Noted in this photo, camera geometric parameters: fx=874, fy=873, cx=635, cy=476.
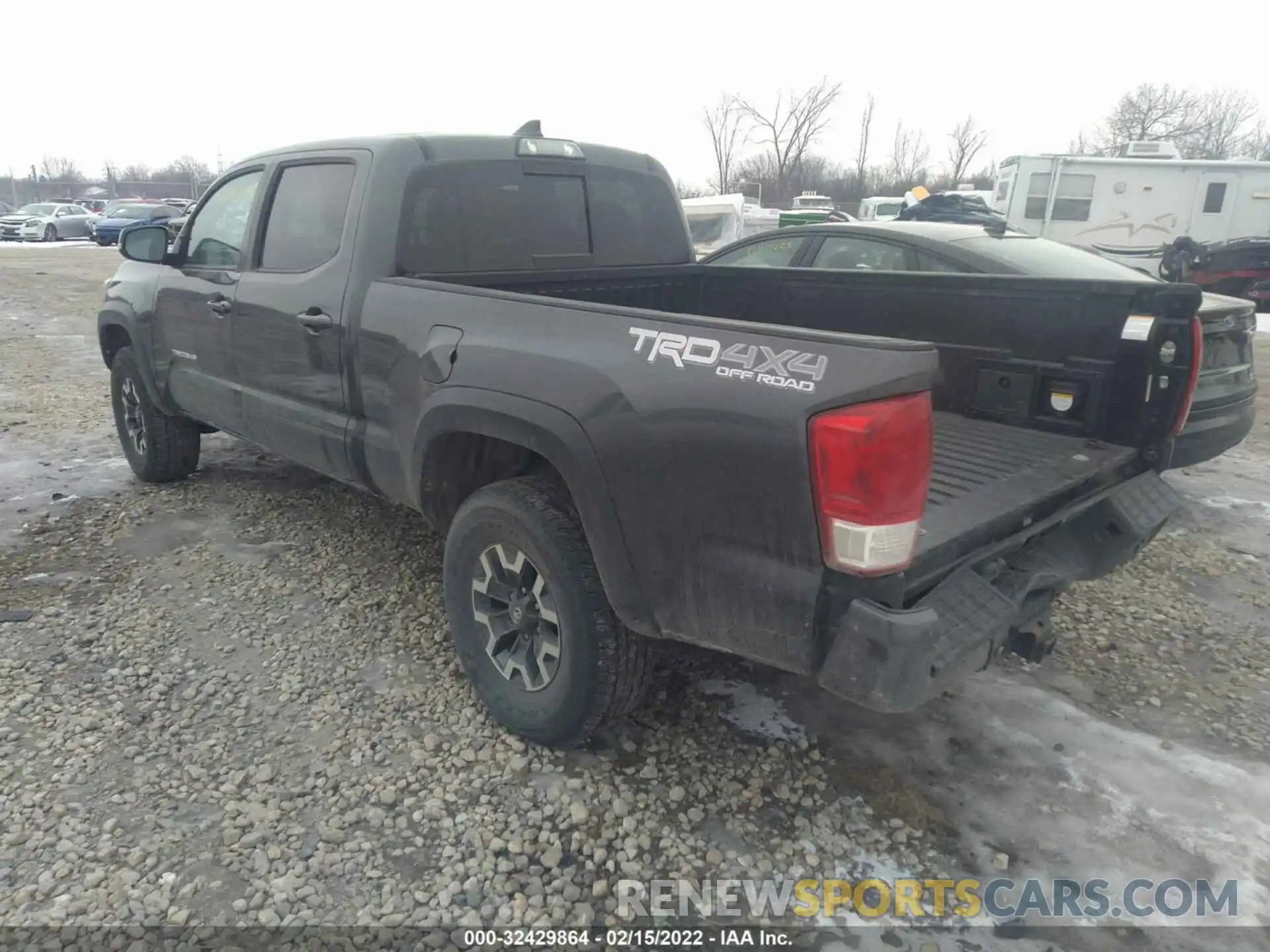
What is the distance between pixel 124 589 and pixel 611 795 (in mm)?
2668

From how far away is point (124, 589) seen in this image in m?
4.03

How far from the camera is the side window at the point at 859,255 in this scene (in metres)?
5.75

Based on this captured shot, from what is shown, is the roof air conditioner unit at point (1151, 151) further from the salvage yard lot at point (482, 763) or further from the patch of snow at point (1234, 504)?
the salvage yard lot at point (482, 763)

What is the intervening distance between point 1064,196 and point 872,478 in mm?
15834

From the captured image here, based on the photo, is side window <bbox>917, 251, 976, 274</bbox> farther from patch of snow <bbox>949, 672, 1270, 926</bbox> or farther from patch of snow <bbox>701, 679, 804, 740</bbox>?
patch of snow <bbox>701, 679, 804, 740</bbox>

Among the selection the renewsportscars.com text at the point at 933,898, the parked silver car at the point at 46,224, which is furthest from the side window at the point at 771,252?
the parked silver car at the point at 46,224

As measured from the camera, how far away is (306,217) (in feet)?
12.5

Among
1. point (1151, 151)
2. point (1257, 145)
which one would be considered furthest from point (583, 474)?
point (1257, 145)

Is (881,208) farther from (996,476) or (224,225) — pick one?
(996,476)

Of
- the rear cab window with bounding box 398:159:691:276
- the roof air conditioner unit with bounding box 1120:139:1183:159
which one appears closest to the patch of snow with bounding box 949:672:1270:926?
the rear cab window with bounding box 398:159:691:276

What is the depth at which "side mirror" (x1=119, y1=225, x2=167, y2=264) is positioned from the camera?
457 cm

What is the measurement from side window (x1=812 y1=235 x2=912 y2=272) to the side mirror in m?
3.96

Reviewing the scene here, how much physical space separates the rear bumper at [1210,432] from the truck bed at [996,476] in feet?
4.85

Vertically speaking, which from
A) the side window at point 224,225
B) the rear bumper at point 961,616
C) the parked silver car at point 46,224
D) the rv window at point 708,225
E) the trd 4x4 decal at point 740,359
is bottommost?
the parked silver car at point 46,224
